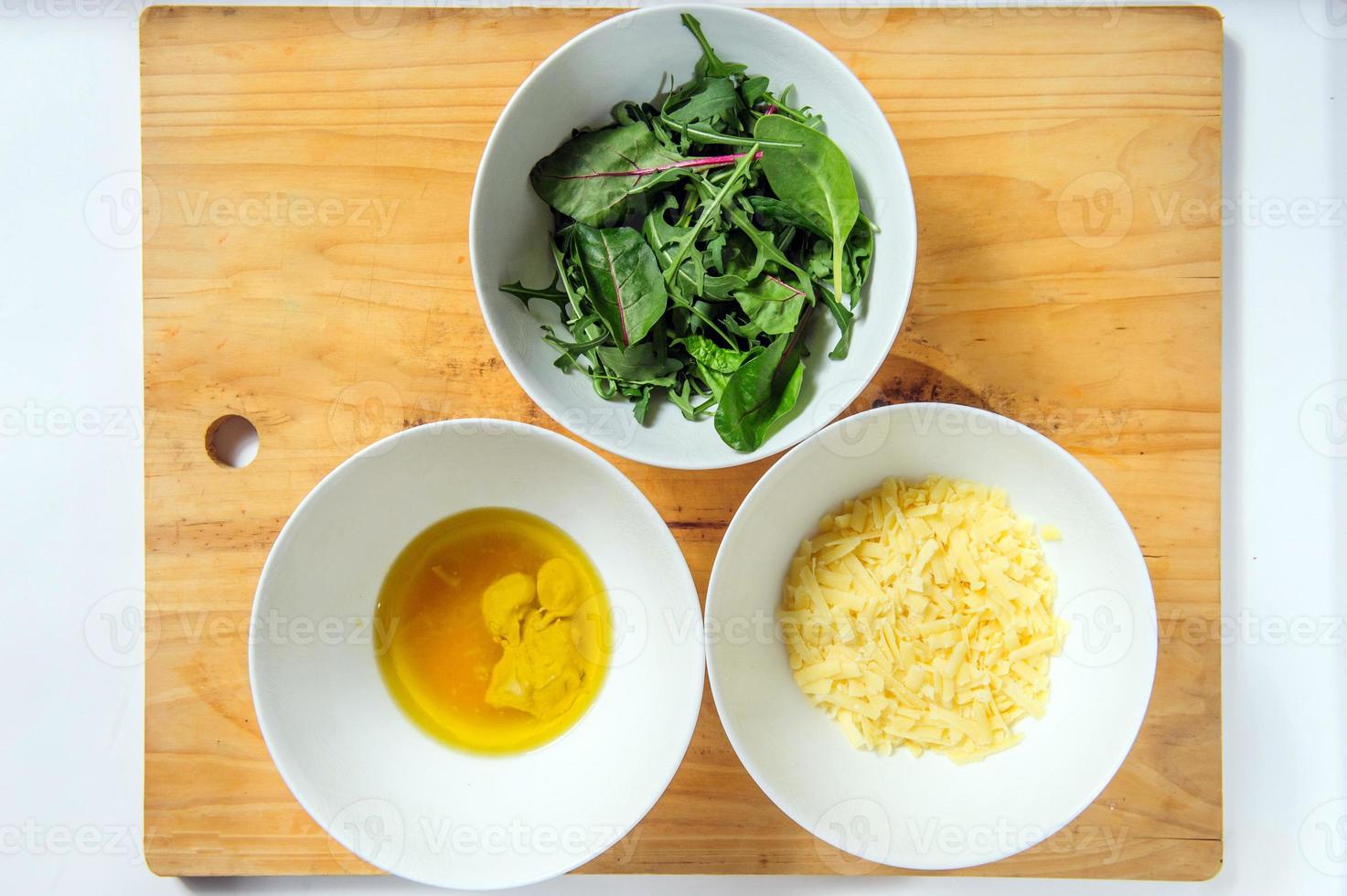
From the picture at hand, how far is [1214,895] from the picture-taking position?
1.34m

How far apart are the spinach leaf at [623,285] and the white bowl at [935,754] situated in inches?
9.9

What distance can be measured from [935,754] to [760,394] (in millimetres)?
530

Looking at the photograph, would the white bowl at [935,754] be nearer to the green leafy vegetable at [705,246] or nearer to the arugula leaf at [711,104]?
the green leafy vegetable at [705,246]

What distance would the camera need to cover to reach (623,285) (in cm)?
108

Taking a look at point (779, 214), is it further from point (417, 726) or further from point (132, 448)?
point (132, 448)

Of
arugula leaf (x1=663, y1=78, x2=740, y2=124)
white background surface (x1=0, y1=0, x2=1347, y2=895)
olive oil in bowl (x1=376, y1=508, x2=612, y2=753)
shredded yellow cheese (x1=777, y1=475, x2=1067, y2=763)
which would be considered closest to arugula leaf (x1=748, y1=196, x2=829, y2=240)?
arugula leaf (x1=663, y1=78, x2=740, y2=124)

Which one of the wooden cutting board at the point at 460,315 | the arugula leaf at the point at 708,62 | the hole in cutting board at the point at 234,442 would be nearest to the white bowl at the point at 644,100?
the arugula leaf at the point at 708,62

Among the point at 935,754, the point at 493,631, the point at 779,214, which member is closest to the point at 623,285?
the point at 779,214

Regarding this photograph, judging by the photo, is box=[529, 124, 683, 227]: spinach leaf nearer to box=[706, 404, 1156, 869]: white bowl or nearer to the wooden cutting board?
the wooden cutting board

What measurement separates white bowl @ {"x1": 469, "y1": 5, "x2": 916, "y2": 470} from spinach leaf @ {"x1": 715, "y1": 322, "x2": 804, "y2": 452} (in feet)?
0.07

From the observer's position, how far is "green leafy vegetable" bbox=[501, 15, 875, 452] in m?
1.06

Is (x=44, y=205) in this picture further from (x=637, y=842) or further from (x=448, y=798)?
(x=637, y=842)

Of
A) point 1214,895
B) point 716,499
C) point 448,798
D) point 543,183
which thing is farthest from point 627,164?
point 1214,895

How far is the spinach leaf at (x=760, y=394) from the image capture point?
1.02 m
